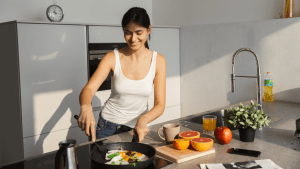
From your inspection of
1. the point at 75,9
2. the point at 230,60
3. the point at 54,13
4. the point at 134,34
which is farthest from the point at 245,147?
the point at 75,9

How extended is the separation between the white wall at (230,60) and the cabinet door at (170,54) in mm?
71

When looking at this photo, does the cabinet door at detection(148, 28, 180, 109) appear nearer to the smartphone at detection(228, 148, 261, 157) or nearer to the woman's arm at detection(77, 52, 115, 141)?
the woman's arm at detection(77, 52, 115, 141)

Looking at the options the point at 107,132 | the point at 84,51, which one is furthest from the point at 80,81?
the point at 107,132

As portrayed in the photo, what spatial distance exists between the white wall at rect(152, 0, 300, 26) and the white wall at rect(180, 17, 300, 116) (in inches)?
11.1

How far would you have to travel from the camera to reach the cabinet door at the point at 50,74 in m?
2.54

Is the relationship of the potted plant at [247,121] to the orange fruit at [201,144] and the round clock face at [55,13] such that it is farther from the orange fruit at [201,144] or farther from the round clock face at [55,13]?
the round clock face at [55,13]

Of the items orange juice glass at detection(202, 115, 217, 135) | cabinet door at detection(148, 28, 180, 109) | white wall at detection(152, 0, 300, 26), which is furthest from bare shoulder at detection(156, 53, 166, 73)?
white wall at detection(152, 0, 300, 26)

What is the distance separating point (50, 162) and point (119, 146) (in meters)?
0.30

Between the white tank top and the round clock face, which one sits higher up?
the round clock face

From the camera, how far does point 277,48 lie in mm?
A: 2732

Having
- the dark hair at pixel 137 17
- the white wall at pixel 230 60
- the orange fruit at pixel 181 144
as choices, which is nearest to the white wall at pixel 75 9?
the white wall at pixel 230 60

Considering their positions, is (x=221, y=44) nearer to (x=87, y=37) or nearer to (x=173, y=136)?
(x=87, y=37)

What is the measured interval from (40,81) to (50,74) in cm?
11

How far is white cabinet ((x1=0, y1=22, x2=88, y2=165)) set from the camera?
253 cm
